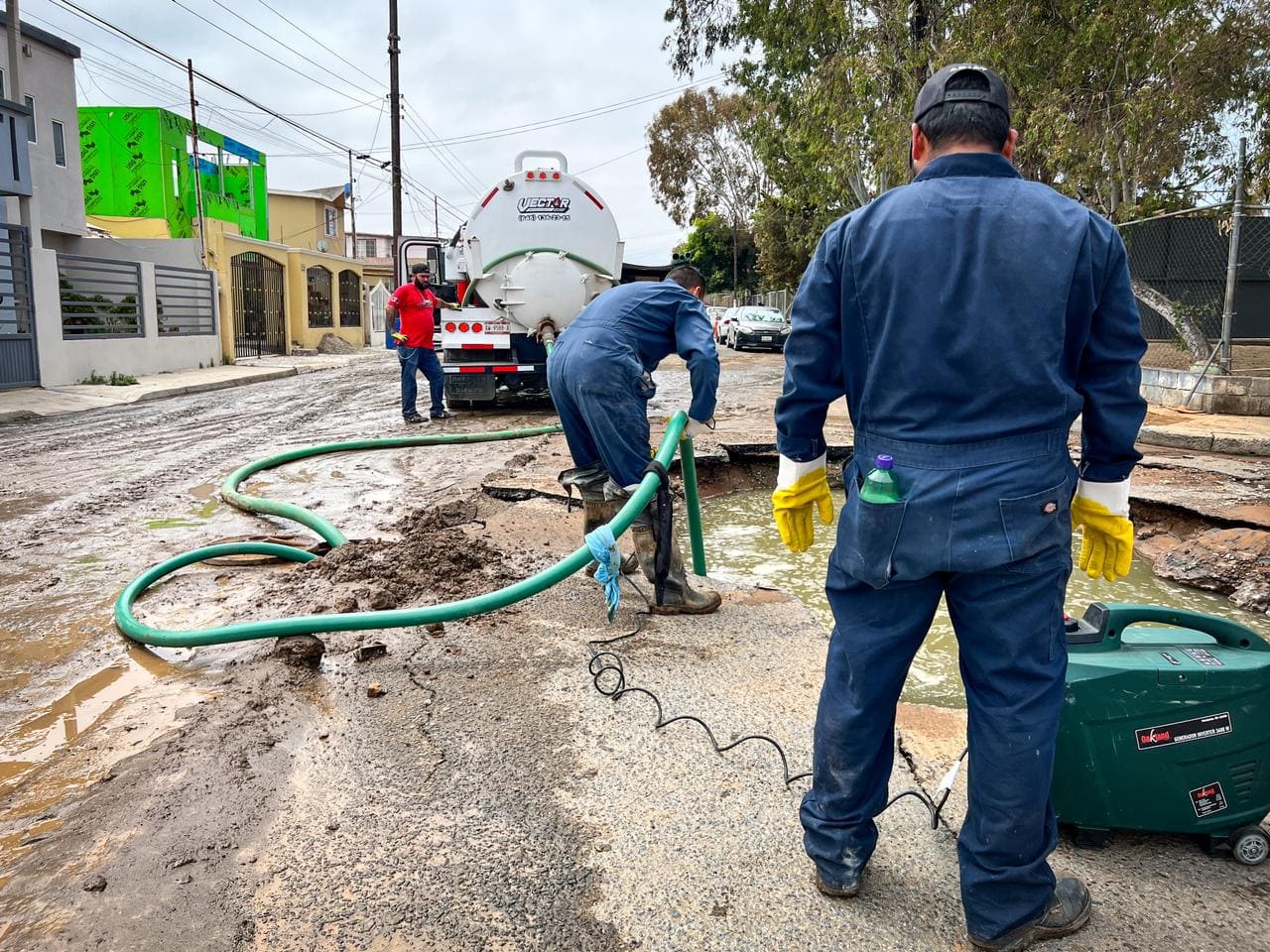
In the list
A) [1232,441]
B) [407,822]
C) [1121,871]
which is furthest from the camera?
[1232,441]

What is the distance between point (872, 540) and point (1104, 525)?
0.62m

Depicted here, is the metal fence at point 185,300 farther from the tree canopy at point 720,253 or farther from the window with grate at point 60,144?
the tree canopy at point 720,253

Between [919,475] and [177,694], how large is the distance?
9.63ft

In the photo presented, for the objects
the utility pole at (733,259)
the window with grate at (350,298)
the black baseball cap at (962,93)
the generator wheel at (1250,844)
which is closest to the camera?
the black baseball cap at (962,93)

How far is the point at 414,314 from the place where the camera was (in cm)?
1079

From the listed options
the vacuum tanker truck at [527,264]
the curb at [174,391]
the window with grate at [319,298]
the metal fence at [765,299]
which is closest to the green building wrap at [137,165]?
the window with grate at [319,298]

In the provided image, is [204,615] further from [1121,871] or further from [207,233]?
[207,233]

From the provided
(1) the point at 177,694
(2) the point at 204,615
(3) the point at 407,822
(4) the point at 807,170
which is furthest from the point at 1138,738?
(4) the point at 807,170

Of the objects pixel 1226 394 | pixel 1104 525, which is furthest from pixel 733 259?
pixel 1104 525

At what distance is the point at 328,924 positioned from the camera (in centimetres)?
212

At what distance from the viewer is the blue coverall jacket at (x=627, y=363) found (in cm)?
411

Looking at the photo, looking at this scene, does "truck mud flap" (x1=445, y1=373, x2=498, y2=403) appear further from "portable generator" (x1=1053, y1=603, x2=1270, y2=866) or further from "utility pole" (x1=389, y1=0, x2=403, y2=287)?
"utility pole" (x1=389, y1=0, x2=403, y2=287)

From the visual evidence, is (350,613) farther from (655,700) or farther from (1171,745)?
(1171,745)

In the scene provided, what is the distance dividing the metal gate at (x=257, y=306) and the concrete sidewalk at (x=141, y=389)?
243cm
